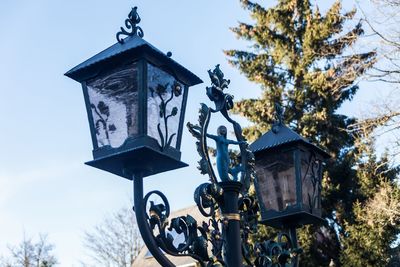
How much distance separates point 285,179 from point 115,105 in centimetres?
189

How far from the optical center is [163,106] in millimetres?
3537

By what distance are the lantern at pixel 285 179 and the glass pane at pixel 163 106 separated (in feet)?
4.55

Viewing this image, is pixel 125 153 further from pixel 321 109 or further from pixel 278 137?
pixel 321 109

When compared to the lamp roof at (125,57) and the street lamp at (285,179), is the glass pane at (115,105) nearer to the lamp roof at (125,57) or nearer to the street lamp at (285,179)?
the lamp roof at (125,57)

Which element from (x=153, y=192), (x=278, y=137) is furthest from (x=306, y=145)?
(x=153, y=192)

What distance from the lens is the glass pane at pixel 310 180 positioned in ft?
15.8

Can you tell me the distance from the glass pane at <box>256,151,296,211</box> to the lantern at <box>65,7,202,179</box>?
148 centimetres

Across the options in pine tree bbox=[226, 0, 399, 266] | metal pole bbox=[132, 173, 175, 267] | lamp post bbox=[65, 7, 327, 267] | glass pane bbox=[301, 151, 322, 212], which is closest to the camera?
metal pole bbox=[132, 173, 175, 267]

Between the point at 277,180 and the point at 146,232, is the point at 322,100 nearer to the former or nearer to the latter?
the point at 277,180

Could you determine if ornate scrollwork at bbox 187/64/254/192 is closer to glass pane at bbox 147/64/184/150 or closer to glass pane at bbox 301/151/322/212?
glass pane at bbox 147/64/184/150

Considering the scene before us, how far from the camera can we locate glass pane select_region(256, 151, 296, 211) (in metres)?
4.80

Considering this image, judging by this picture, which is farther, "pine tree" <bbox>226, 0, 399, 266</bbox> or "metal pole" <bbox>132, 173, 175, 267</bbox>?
"pine tree" <bbox>226, 0, 399, 266</bbox>

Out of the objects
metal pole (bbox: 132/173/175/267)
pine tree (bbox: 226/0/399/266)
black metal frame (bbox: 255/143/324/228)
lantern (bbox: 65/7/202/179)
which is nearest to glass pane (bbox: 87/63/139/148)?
lantern (bbox: 65/7/202/179)

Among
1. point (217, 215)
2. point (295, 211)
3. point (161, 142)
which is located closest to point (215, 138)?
point (217, 215)
